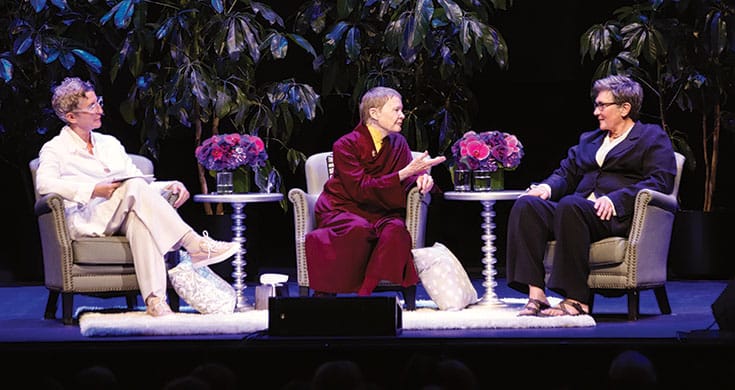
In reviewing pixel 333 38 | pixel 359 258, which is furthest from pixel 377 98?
pixel 333 38

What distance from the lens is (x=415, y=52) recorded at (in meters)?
6.13

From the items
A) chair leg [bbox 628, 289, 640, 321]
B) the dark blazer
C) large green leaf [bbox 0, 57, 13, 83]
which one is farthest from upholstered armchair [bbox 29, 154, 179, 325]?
chair leg [bbox 628, 289, 640, 321]

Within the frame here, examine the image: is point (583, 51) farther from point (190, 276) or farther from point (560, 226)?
point (190, 276)

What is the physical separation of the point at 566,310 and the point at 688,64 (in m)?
2.44

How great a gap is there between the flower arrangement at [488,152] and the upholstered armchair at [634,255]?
0.61 m

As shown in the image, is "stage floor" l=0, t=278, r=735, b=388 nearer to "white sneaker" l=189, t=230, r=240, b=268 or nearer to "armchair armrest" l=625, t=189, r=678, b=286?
"armchair armrest" l=625, t=189, r=678, b=286

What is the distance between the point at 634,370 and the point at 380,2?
13.3 ft

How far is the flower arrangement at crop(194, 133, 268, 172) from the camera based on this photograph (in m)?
5.36

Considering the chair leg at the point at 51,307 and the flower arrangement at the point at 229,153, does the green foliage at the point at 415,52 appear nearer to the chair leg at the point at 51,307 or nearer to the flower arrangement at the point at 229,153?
the flower arrangement at the point at 229,153

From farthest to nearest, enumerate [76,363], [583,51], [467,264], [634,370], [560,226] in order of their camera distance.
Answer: [467,264], [583,51], [560,226], [76,363], [634,370]

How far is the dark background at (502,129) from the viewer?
6996mm

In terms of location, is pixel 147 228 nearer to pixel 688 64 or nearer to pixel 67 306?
pixel 67 306

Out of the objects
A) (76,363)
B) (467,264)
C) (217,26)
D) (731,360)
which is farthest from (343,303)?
(467,264)

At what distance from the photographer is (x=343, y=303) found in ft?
12.5
